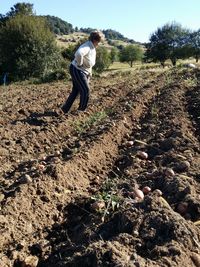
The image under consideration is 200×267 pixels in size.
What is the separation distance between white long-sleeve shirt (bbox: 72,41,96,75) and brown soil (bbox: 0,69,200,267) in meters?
1.08

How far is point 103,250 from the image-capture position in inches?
110

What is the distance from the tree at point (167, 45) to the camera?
172 feet

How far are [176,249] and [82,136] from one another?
381cm

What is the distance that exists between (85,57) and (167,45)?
47.9 meters

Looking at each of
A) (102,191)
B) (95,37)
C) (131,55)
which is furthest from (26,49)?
(131,55)

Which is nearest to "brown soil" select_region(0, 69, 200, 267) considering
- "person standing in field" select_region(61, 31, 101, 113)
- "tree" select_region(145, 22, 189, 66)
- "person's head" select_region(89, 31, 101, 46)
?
"person standing in field" select_region(61, 31, 101, 113)

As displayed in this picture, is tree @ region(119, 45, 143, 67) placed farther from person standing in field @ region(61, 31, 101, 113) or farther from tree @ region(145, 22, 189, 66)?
person standing in field @ region(61, 31, 101, 113)

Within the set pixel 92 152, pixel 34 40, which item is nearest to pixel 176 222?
pixel 92 152

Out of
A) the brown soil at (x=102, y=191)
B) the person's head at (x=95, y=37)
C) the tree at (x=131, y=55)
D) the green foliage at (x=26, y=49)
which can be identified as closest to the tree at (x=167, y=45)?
the tree at (x=131, y=55)

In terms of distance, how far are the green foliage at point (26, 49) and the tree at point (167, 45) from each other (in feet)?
87.9

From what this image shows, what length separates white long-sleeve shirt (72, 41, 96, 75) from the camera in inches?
317

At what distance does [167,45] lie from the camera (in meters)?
54.5

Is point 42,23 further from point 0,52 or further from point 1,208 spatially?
point 1,208

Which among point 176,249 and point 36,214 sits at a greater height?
point 176,249
